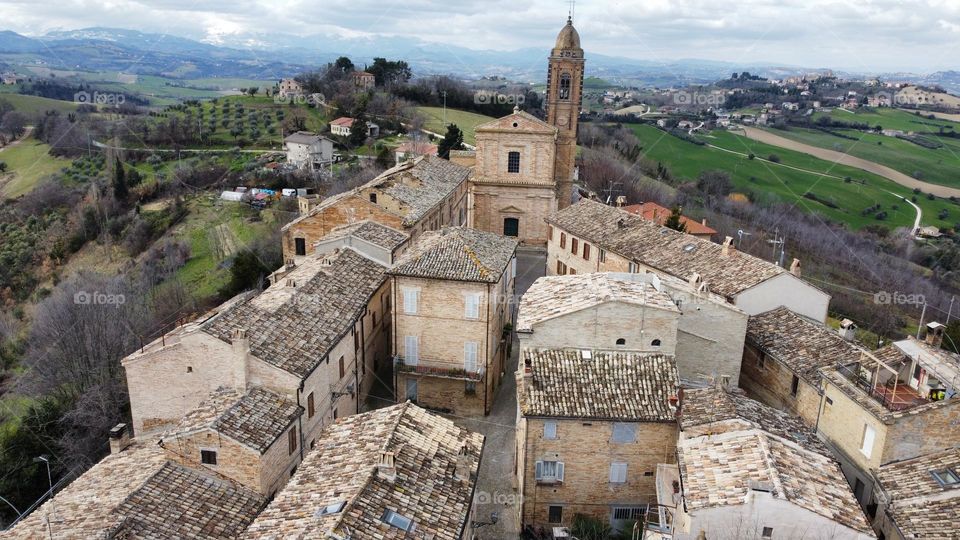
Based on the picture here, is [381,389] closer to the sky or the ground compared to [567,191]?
closer to the ground

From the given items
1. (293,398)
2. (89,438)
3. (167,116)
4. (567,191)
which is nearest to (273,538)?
(293,398)

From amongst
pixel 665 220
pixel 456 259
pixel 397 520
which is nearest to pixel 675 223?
pixel 665 220

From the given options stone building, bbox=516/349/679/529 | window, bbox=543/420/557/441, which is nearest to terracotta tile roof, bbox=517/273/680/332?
stone building, bbox=516/349/679/529

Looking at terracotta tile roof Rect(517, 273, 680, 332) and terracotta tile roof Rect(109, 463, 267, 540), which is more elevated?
terracotta tile roof Rect(517, 273, 680, 332)

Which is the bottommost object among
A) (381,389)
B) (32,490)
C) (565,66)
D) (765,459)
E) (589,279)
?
(32,490)

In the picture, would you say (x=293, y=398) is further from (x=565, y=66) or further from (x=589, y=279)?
(x=565, y=66)

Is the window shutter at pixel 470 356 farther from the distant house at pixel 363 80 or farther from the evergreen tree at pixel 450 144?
the distant house at pixel 363 80

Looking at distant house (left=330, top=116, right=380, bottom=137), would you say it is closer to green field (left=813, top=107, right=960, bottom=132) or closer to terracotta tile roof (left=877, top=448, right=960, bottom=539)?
green field (left=813, top=107, right=960, bottom=132)
